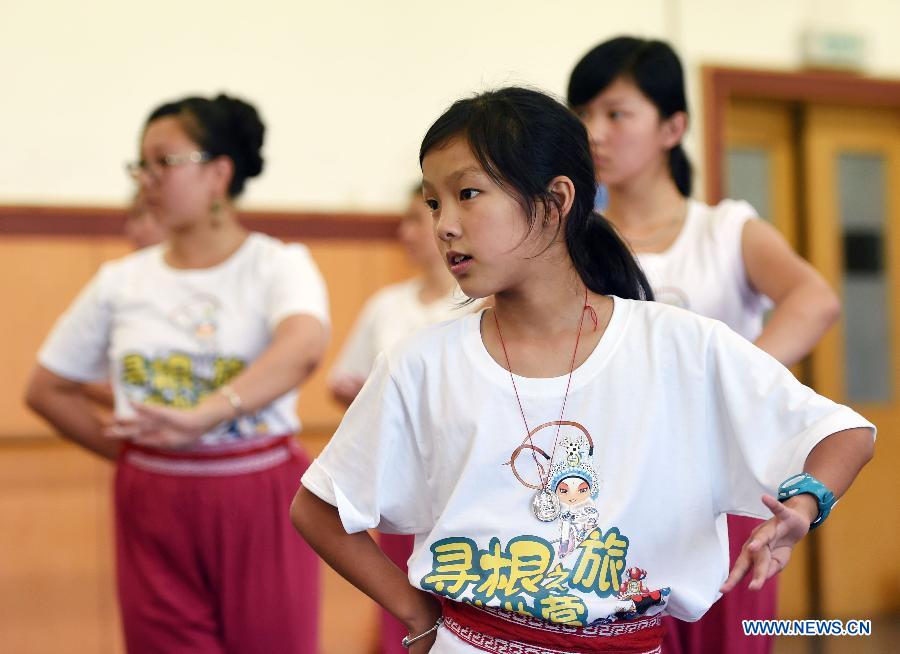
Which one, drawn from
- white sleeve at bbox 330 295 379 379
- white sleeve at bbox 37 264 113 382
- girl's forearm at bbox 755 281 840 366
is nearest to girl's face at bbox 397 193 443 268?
white sleeve at bbox 330 295 379 379

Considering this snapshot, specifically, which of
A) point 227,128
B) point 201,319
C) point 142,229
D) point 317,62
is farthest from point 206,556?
point 317,62

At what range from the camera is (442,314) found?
3.59 m

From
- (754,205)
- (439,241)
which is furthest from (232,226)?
(754,205)

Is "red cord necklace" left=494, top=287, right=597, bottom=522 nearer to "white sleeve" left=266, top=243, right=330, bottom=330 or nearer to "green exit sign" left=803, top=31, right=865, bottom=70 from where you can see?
"white sleeve" left=266, top=243, right=330, bottom=330

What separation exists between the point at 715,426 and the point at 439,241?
46 centimetres

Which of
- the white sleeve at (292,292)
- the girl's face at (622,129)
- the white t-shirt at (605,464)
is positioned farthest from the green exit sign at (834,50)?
the white t-shirt at (605,464)

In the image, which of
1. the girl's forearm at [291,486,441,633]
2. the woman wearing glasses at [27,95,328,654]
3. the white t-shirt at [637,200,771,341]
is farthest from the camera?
the woman wearing glasses at [27,95,328,654]

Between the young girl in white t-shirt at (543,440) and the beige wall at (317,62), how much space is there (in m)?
3.22

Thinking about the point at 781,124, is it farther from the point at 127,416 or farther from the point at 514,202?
the point at 514,202

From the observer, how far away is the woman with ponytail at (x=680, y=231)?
2.20 meters

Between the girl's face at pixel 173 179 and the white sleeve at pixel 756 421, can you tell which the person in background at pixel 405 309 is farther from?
the white sleeve at pixel 756 421

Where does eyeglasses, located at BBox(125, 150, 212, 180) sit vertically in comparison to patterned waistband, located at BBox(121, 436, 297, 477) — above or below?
above

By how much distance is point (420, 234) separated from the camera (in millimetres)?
4051

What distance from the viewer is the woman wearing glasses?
263cm
